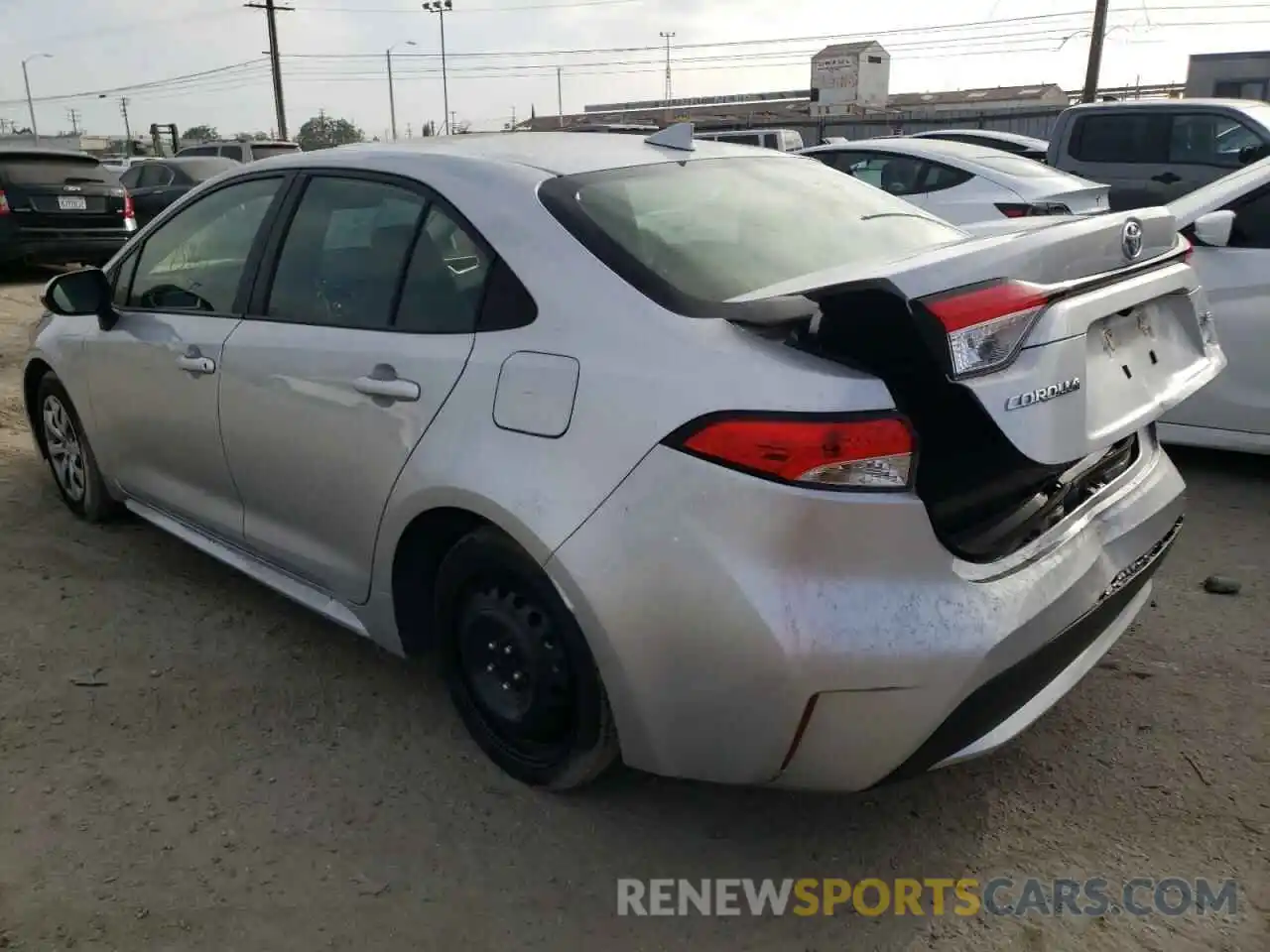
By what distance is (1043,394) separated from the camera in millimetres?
2072

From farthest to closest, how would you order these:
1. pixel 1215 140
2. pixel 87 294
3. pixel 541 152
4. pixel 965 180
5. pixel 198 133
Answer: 1. pixel 198 133
2. pixel 1215 140
3. pixel 965 180
4. pixel 87 294
5. pixel 541 152

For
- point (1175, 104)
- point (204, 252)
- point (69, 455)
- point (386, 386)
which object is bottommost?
point (69, 455)

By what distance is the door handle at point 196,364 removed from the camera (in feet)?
11.1

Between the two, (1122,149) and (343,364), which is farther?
(1122,149)

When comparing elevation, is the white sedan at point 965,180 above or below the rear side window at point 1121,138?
below

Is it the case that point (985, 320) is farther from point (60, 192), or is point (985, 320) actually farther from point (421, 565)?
point (60, 192)

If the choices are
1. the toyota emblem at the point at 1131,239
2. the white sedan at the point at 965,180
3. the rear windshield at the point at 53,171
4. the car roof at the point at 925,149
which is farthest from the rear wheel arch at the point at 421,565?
the rear windshield at the point at 53,171

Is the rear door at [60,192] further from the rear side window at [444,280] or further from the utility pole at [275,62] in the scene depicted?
the utility pole at [275,62]

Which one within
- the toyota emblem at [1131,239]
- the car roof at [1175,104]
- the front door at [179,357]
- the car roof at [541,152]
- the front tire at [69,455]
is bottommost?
the front tire at [69,455]

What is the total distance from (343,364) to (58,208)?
434 inches

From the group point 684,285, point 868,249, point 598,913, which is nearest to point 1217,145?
point 868,249

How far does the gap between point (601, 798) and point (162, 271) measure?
255cm

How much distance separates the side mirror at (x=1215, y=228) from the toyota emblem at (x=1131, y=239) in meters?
2.84

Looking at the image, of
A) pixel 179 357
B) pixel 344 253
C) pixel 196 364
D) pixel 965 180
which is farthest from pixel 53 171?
pixel 344 253
